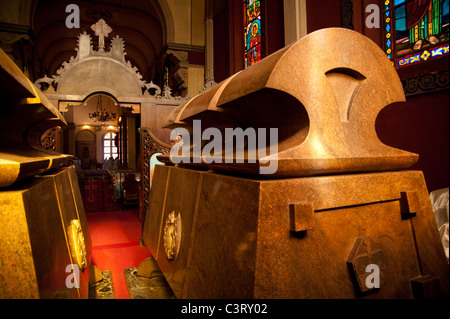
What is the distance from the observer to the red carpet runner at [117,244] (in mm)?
2461

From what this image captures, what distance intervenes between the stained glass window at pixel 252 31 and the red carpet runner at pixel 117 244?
12.9ft

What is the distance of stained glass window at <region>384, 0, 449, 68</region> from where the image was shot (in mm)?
2199

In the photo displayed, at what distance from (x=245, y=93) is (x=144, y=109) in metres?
3.14

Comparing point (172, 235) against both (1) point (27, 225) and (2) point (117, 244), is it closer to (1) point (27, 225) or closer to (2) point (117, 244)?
(1) point (27, 225)

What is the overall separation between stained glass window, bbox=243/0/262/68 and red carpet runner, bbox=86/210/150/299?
392 centimetres

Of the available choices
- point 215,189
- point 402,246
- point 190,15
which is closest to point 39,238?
point 215,189

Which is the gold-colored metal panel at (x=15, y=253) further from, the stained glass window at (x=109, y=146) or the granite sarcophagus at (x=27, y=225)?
the stained glass window at (x=109, y=146)

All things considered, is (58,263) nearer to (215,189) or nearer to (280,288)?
(215,189)

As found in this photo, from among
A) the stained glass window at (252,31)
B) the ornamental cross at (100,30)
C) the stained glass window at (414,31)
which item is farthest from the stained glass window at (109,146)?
the stained glass window at (414,31)

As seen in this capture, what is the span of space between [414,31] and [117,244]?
3.82 meters

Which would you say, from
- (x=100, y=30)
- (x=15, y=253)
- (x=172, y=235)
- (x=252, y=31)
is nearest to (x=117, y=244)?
(x=172, y=235)

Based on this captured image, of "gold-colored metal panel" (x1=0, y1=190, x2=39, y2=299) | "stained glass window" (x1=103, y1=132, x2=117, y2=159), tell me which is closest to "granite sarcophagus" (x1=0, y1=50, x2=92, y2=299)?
"gold-colored metal panel" (x1=0, y1=190, x2=39, y2=299)

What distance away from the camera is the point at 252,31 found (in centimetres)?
579

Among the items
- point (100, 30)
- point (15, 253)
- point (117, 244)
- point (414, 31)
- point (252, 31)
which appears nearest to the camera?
point (15, 253)
